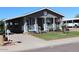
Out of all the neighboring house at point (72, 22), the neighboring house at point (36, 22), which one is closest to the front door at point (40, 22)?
the neighboring house at point (36, 22)

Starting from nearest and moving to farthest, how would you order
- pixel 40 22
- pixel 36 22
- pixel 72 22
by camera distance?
pixel 36 22, pixel 40 22, pixel 72 22

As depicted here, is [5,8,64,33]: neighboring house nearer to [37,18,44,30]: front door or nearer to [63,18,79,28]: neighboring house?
[37,18,44,30]: front door

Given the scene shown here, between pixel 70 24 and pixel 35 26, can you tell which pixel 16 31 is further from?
pixel 70 24

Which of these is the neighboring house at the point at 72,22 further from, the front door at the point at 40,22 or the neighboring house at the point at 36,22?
the front door at the point at 40,22

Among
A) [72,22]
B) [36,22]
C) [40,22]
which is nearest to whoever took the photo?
[36,22]

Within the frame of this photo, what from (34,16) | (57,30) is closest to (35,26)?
(34,16)

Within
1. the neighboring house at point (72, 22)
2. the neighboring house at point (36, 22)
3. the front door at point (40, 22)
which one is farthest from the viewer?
the neighboring house at point (72, 22)

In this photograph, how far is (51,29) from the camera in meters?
31.5

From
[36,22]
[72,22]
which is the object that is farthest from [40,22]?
[72,22]

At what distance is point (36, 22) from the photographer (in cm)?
3069

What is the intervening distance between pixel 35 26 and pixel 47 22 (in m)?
2.45

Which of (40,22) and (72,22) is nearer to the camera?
(40,22)

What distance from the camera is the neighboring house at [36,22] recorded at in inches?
1192

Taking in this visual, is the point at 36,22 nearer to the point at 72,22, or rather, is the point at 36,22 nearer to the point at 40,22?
the point at 40,22
